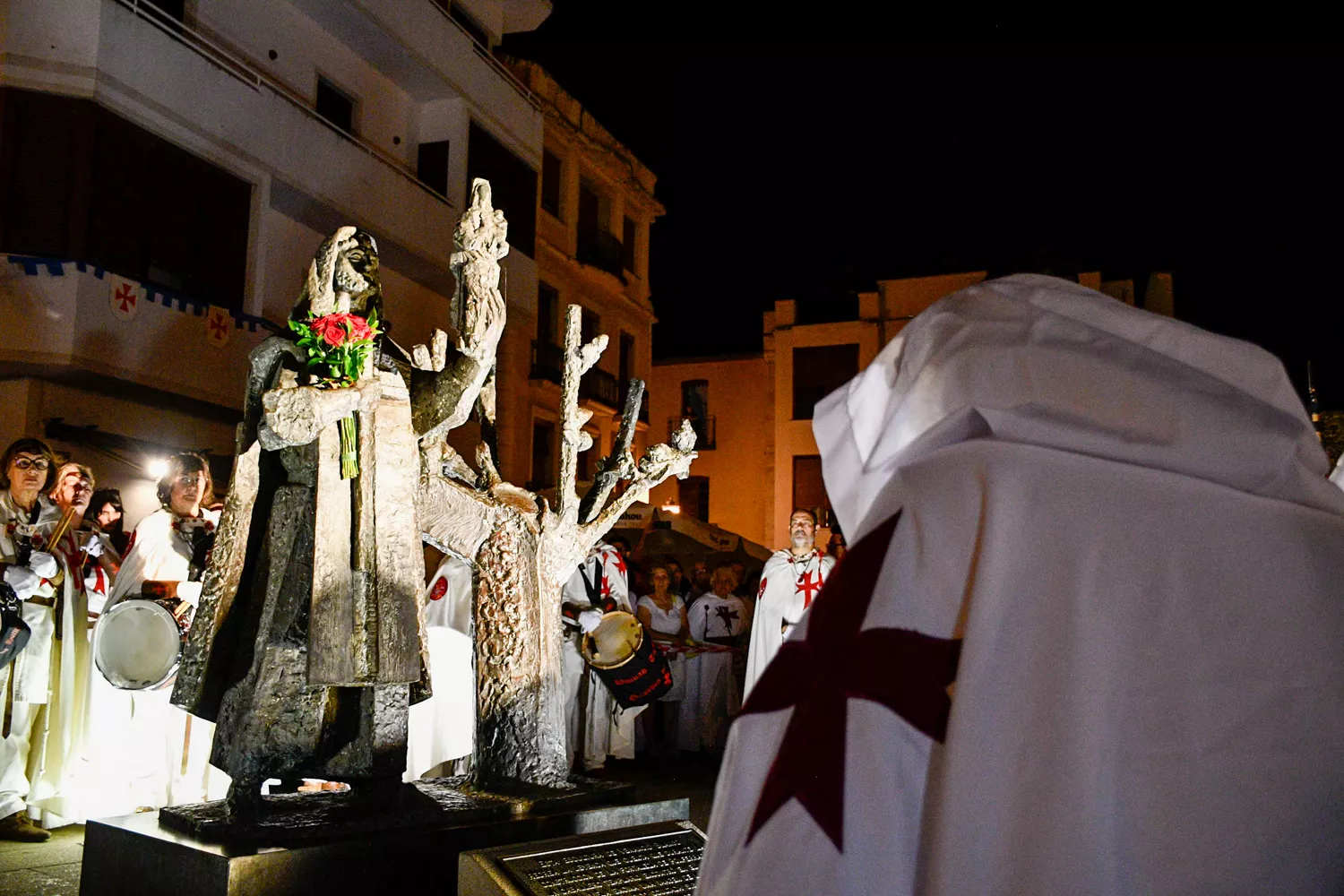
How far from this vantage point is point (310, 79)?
1716 cm

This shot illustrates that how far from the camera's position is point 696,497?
34594 mm

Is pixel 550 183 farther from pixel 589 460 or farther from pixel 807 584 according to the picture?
pixel 807 584

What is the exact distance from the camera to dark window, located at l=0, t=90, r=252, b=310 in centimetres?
1273

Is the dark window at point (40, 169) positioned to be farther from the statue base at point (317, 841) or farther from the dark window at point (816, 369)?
the dark window at point (816, 369)

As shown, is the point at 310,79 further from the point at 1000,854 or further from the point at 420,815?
the point at 1000,854

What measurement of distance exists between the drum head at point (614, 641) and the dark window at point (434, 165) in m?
15.5

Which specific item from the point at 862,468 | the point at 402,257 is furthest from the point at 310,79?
the point at 862,468

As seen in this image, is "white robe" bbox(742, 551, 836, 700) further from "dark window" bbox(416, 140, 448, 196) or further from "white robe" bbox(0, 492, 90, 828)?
"dark window" bbox(416, 140, 448, 196)

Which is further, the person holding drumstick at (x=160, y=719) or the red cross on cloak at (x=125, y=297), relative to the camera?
the red cross on cloak at (x=125, y=297)

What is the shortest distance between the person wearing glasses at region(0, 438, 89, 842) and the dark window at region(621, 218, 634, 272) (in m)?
22.9

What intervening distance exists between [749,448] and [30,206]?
23128mm

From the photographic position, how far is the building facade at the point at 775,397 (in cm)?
3073

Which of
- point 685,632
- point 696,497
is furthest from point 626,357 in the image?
point 685,632

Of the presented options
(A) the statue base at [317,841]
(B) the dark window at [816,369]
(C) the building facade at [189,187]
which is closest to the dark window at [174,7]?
(C) the building facade at [189,187]
